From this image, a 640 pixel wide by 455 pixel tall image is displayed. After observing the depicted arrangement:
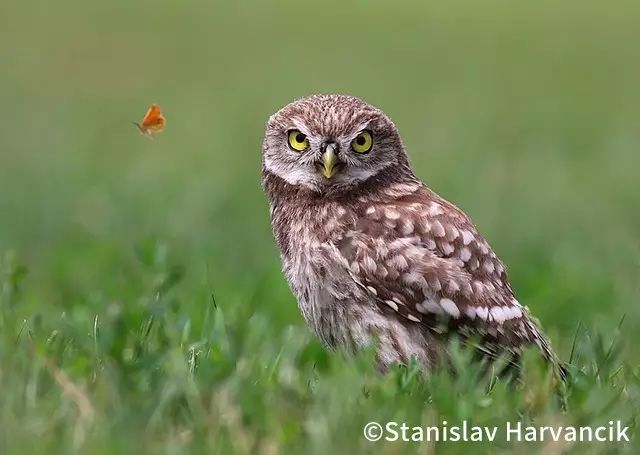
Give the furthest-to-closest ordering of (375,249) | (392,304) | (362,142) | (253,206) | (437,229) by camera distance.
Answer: (253,206)
(362,142)
(437,229)
(375,249)
(392,304)

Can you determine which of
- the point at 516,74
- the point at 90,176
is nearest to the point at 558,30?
the point at 516,74

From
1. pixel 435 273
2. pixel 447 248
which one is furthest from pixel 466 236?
pixel 435 273

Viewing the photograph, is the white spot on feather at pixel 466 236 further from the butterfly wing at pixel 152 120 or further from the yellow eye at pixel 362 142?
the butterfly wing at pixel 152 120

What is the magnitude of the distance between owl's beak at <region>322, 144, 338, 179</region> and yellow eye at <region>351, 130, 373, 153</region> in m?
0.12

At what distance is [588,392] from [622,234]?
16.1ft

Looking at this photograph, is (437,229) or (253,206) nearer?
(437,229)

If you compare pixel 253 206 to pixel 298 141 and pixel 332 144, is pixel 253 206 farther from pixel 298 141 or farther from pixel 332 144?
pixel 332 144

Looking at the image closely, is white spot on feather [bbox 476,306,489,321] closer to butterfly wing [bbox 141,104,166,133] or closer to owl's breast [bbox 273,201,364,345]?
owl's breast [bbox 273,201,364,345]

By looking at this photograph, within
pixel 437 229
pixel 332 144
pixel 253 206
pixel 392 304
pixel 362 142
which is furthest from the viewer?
pixel 253 206

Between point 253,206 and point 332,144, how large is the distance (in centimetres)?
446

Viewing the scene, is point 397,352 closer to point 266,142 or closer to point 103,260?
point 266,142

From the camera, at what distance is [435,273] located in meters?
5.30

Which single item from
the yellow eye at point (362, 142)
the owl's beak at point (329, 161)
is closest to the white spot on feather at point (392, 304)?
the owl's beak at point (329, 161)

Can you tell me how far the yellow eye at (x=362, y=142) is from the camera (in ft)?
18.7
